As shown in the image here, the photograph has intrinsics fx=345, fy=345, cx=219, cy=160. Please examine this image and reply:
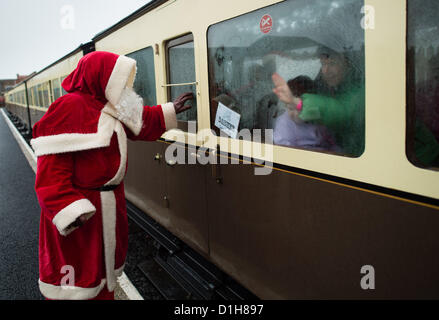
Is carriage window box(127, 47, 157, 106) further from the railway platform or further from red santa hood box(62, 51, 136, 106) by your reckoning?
the railway platform

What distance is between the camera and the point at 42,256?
2213 millimetres

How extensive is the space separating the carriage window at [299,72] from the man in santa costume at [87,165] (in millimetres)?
707

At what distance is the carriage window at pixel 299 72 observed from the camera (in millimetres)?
1634

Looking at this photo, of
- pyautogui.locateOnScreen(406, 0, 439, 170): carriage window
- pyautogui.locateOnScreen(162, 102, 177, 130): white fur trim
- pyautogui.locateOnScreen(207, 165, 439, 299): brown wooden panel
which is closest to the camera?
pyautogui.locateOnScreen(406, 0, 439, 170): carriage window

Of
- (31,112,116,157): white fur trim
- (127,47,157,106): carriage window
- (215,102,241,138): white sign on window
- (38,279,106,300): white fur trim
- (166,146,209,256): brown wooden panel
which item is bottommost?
(38,279,106,300): white fur trim

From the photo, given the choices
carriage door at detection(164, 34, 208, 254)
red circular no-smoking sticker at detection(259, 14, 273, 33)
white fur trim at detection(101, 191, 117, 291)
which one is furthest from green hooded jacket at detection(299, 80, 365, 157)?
white fur trim at detection(101, 191, 117, 291)

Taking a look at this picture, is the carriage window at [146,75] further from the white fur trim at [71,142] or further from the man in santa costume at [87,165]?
the white fur trim at [71,142]

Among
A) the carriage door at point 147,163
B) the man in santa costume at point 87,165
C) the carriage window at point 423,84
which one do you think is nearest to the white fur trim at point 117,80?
the man in santa costume at point 87,165

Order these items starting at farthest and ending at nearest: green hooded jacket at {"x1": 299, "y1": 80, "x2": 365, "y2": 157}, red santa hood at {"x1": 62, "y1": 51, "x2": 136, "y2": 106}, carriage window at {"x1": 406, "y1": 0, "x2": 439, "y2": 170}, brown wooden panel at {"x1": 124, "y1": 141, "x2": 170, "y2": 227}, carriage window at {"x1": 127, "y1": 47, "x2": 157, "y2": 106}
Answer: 1. brown wooden panel at {"x1": 124, "y1": 141, "x2": 170, "y2": 227}
2. carriage window at {"x1": 127, "y1": 47, "x2": 157, "y2": 106}
3. red santa hood at {"x1": 62, "y1": 51, "x2": 136, "y2": 106}
4. green hooded jacket at {"x1": 299, "y1": 80, "x2": 365, "y2": 157}
5. carriage window at {"x1": 406, "y1": 0, "x2": 439, "y2": 170}

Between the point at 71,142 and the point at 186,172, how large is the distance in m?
1.23

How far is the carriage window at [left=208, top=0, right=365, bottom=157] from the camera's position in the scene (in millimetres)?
1634

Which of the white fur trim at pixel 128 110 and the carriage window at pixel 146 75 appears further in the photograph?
the carriage window at pixel 146 75

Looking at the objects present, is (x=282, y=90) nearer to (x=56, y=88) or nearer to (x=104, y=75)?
(x=104, y=75)
